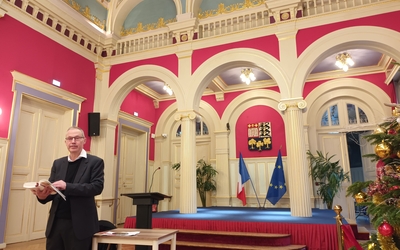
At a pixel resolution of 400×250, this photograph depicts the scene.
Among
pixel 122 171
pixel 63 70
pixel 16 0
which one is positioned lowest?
pixel 122 171

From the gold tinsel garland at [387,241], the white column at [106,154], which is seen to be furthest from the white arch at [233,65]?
the gold tinsel garland at [387,241]

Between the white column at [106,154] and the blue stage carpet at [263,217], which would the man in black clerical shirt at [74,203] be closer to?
the blue stage carpet at [263,217]

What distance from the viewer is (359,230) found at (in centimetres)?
582

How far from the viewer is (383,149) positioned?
94.5 inches

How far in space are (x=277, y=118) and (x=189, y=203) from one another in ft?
13.4

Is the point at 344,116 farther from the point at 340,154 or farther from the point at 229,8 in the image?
the point at 229,8

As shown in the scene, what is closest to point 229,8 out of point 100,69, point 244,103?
point 244,103

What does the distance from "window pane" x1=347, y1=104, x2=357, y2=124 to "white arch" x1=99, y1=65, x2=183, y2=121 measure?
512 centimetres

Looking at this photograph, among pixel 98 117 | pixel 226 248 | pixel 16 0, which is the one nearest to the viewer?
pixel 226 248

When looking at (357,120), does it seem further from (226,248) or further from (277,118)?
(226,248)

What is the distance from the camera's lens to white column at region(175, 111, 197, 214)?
6.07 metres

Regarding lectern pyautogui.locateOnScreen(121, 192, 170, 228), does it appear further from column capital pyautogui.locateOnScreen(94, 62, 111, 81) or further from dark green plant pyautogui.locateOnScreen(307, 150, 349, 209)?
dark green plant pyautogui.locateOnScreen(307, 150, 349, 209)

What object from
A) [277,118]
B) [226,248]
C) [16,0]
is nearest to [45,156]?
[16,0]

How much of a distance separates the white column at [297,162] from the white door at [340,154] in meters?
3.17
